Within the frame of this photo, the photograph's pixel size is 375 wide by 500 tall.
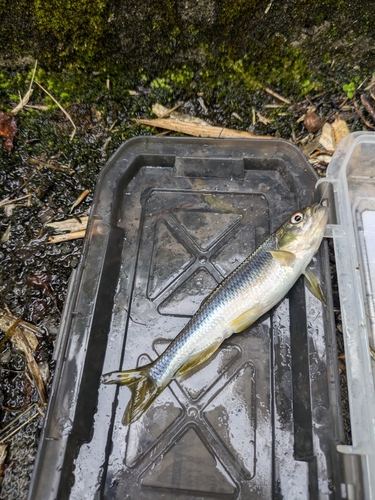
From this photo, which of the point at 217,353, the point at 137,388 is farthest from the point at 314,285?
the point at 137,388

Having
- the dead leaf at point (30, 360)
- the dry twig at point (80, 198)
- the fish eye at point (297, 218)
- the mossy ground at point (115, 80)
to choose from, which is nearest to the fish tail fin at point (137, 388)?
the dead leaf at point (30, 360)

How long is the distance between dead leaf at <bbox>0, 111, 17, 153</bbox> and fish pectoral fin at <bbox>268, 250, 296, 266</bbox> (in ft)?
7.76

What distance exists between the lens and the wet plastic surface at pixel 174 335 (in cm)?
216

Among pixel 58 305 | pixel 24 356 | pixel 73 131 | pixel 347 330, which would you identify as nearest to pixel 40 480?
pixel 24 356

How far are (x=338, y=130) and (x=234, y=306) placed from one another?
1.86 metres

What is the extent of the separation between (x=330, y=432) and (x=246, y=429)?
48 centimetres

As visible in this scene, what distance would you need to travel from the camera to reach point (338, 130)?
313 cm

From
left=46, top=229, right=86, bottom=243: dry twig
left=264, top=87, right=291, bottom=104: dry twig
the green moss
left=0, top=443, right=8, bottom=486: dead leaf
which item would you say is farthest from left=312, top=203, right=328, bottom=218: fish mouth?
left=0, top=443, right=8, bottom=486: dead leaf

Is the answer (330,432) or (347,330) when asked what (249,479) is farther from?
(347,330)

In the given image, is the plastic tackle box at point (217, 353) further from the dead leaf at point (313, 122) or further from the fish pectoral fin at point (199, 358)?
the dead leaf at point (313, 122)

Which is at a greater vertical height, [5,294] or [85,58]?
[85,58]

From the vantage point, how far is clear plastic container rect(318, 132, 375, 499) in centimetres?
196

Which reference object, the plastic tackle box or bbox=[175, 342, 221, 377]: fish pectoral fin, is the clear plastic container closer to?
the plastic tackle box

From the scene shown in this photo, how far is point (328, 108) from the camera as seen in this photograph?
3166 millimetres
